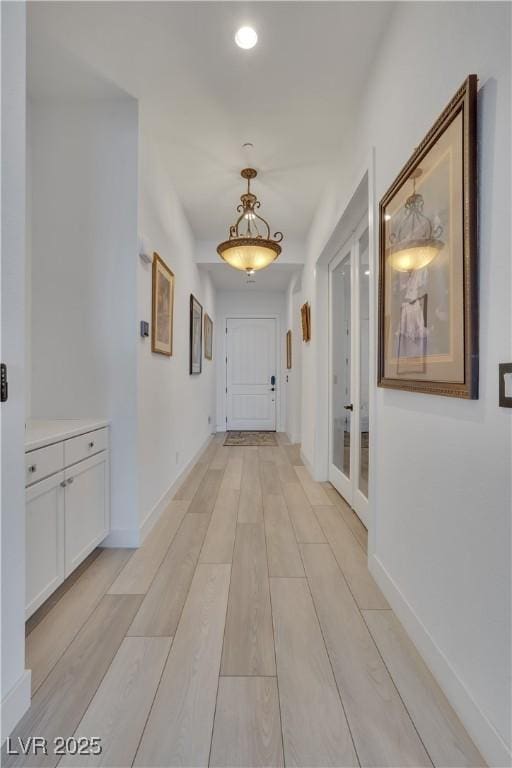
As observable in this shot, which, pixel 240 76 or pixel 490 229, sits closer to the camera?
pixel 490 229

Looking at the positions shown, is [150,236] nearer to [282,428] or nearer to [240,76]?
[240,76]

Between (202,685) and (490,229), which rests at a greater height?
(490,229)

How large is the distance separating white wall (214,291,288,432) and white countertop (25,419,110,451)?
4.89 metres

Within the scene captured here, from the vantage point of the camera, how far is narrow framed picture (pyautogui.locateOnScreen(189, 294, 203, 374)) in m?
4.41

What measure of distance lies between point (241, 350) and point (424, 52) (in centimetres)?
589

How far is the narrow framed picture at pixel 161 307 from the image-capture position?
275 cm

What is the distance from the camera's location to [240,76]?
2176 mm

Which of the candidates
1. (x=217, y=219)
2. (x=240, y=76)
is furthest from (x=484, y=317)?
(x=217, y=219)

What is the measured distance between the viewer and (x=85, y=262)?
2.40m

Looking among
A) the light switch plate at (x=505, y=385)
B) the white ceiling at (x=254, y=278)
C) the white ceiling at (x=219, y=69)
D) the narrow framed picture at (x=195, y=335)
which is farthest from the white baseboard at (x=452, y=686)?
the white ceiling at (x=254, y=278)

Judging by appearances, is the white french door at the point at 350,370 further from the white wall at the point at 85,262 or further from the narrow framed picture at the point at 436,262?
the white wall at the point at 85,262

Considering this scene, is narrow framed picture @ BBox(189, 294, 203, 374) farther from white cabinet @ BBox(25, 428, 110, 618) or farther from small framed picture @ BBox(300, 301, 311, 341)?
white cabinet @ BBox(25, 428, 110, 618)

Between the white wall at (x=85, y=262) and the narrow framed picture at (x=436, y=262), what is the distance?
1.54 m

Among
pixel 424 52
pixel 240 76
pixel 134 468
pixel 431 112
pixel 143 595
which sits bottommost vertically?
pixel 143 595
